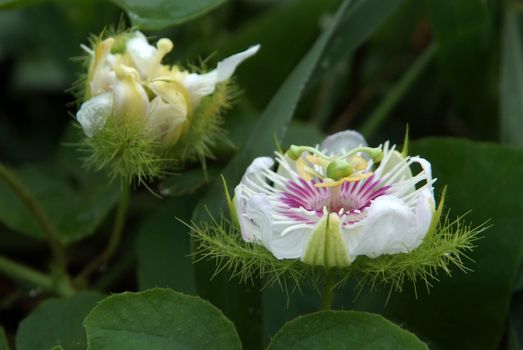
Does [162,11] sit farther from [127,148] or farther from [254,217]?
[254,217]

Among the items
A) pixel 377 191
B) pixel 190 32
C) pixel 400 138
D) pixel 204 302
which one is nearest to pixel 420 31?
pixel 400 138

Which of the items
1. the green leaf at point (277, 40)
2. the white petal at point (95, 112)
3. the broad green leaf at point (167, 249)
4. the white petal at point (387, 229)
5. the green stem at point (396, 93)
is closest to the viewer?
the white petal at point (387, 229)

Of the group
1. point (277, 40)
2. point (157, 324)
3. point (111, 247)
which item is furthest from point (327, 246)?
point (277, 40)

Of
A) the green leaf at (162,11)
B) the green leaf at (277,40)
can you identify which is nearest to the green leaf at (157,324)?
the green leaf at (162,11)

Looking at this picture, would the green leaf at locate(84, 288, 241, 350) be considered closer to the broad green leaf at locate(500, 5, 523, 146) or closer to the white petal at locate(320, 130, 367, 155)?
the white petal at locate(320, 130, 367, 155)

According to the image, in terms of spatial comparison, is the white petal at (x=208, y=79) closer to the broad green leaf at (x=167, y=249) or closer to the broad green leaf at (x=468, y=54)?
the broad green leaf at (x=167, y=249)

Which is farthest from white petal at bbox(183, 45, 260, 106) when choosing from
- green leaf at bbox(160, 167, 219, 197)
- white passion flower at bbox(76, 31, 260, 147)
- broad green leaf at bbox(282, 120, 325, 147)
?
broad green leaf at bbox(282, 120, 325, 147)

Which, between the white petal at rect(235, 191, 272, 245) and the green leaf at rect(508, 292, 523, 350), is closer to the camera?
the white petal at rect(235, 191, 272, 245)
